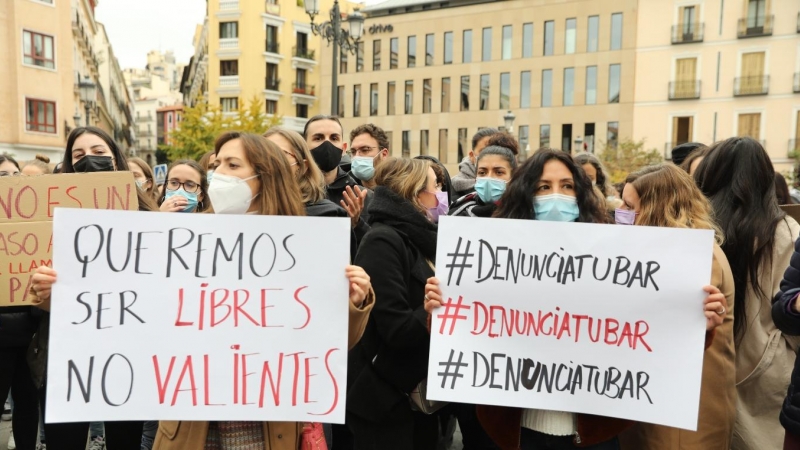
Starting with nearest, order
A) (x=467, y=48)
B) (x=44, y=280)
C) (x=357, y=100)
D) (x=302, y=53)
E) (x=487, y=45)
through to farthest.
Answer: (x=44, y=280), (x=487, y=45), (x=467, y=48), (x=357, y=100), (x=302, y=53)

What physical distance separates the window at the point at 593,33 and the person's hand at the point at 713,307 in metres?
42.7

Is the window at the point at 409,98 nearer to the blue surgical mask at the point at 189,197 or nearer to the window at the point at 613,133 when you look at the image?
the window at the point at 613,133

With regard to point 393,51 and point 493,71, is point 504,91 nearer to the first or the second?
point 493,71

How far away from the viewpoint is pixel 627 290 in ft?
8.19

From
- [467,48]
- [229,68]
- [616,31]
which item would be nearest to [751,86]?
[616,31]

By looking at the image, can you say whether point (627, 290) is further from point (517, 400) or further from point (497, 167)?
point (497, 167)

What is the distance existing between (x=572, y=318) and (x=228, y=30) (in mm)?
50079

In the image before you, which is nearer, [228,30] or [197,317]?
[197,317]

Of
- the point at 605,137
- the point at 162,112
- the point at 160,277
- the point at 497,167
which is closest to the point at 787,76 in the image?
the point at 605,137

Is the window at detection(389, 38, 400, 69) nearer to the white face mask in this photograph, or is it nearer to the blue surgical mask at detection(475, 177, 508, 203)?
the blue surgical mask at detection(475, 177, 508, 203)

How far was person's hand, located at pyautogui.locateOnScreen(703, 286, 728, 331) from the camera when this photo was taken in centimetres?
240

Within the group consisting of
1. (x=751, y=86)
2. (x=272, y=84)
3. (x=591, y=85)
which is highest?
(x=272, y=84)

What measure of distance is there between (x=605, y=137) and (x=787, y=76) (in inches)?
407

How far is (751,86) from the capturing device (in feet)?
124
